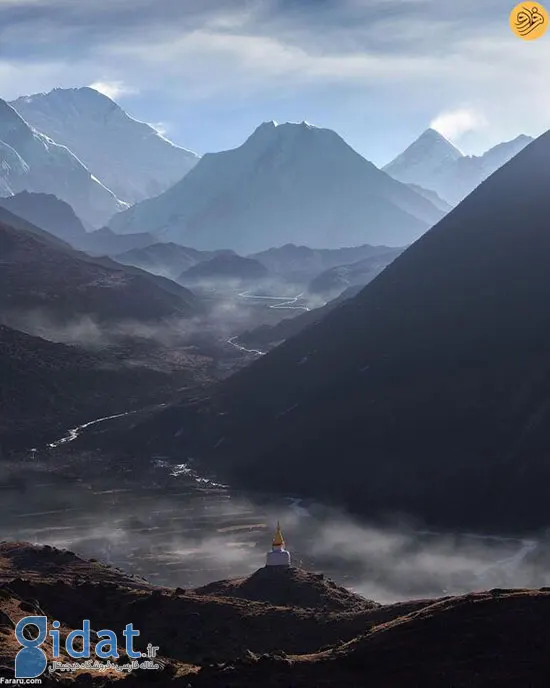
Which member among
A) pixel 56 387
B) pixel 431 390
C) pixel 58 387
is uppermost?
pixel 58 387

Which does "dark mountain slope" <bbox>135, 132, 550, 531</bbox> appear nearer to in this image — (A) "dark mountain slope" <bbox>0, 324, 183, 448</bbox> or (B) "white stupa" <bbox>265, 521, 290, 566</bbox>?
(A) "dark mountain slope" <bbox>0, 324, 183, 448</bbox>

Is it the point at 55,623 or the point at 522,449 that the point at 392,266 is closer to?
the point at 522,449

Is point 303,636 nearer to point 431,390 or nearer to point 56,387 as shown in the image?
point 431,390

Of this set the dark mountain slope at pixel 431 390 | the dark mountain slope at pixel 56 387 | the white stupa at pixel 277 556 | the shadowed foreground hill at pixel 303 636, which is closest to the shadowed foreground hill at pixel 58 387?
the dark mountain slope at pixel 56 387

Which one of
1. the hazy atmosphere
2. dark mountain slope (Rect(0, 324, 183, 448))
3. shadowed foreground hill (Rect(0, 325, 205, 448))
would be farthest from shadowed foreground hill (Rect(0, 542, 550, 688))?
shadowed foreground hill (Rect(0, 325, 205, 448))

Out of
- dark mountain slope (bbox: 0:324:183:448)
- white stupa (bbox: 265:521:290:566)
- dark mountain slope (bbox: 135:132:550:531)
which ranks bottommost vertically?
white stupa (bbox: 265:521:290:566)

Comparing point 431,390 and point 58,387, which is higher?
point 58,387

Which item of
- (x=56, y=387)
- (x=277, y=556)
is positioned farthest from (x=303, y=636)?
(x=56, y=387)
